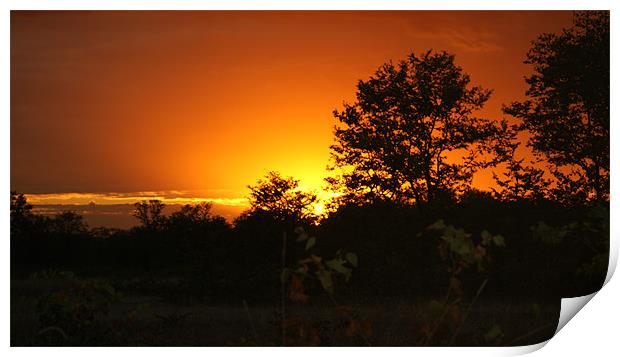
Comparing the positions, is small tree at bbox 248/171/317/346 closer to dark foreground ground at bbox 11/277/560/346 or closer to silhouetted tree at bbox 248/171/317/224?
silhouetted tree at bbox 248/171/317/224

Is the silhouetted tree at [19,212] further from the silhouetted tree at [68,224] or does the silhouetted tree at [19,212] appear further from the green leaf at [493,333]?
the green leaf at [493,333]

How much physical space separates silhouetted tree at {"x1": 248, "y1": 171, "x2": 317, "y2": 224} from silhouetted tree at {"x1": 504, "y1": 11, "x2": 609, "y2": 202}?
230cm

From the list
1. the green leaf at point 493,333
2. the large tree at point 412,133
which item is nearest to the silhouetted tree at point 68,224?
the large tree at point 412,133

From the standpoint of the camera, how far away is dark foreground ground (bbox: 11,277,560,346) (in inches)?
263

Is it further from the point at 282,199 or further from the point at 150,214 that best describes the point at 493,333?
the point at 150,214

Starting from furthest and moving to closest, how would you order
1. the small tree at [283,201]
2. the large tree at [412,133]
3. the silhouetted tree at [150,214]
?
1. the large tree at [412,133]
2. the small tree at [283,201]
3. the silhouetted tree at [150,214]

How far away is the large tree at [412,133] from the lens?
8.93 m

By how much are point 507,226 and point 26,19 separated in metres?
4.72

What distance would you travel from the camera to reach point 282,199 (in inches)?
306

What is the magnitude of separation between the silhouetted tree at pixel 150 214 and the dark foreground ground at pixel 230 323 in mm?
645

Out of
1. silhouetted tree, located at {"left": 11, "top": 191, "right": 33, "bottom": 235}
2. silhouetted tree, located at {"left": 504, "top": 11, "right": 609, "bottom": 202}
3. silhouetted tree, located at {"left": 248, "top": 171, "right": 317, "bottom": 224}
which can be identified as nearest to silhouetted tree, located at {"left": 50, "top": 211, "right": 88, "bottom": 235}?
silhouetted tree, located at {"left": 11, "top": 191, "right": 33, "bottom": 235}

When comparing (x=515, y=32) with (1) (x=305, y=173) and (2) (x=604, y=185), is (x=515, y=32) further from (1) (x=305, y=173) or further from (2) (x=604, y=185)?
(1) (x=305, y=173)

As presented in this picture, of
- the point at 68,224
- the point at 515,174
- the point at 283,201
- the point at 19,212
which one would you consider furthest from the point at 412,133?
the point at 19,212
